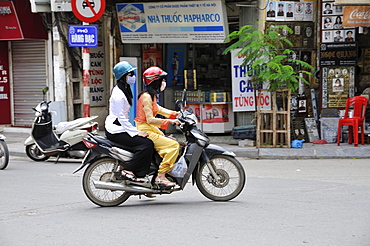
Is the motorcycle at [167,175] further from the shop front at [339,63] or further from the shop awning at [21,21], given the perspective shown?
the shop awning at [21,21]

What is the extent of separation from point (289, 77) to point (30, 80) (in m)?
7.81

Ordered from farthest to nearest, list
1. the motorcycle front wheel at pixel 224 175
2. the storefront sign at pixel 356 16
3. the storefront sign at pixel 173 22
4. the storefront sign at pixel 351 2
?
the storefront sign at pixel 173 22
the storefront sign at pixel 356 16
the storefront sign at pixel 351 2
the motorcycle front wheel at pixel 224 175

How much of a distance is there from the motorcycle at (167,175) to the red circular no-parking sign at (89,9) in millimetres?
5971

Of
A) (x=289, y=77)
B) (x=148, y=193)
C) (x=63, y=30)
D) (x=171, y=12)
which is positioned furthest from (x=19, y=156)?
(x=148, y=193)

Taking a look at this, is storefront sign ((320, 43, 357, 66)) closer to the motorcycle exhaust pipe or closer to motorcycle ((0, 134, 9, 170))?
motorcycle ((0, 134, 9, 170))

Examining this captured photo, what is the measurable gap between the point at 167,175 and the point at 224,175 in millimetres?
699

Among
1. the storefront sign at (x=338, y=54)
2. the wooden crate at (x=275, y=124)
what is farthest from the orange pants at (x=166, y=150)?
the storefront sign at (x=338, y=54)

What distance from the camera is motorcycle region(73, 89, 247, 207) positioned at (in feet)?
24.4

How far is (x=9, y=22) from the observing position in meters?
16.3

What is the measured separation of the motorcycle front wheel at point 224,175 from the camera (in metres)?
7.61

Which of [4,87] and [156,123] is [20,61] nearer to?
[4,87]

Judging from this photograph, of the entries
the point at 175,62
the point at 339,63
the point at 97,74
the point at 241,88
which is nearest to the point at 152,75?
the point at 241,88

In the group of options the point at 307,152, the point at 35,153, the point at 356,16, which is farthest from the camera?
the point at 356,16

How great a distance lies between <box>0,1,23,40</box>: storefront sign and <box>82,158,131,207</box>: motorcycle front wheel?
9.56m
